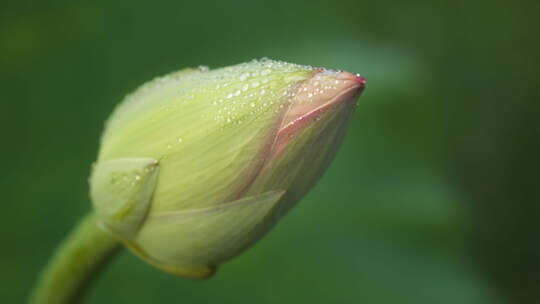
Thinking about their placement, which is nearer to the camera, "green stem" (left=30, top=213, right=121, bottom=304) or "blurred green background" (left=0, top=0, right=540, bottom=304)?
"green stem" (left=30, top=213, right=121, bottom=304)

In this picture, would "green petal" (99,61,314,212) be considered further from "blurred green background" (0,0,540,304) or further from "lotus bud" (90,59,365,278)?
"blurred green background" (0,0,540,304)

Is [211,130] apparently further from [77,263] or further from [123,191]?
[77,263]

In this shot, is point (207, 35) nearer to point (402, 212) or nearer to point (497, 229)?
point (402, 212)

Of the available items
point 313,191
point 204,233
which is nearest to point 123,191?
point 204,233

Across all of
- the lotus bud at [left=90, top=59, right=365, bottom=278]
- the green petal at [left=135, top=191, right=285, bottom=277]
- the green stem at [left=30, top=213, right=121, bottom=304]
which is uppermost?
the lotus bud at [left=90, top=59, right=365, bottom=278]

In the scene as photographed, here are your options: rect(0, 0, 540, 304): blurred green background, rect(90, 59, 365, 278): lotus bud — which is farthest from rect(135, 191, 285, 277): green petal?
rect(0, 0, 540, 304): blurred green background

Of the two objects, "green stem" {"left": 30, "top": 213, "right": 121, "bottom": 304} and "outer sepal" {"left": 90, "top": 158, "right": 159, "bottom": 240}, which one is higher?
"outer sepal" {"left": 90, "top": 158, "right": 159, "bottom": 240}
